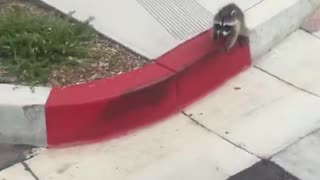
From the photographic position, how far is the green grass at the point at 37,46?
4.47 meters

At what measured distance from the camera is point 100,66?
4.63 meters

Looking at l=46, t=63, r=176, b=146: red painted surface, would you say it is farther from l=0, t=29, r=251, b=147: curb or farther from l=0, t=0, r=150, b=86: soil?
l=0, t=0, r=150, b=86: soil

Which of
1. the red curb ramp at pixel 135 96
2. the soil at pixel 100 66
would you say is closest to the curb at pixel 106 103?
the red curb ramp at pixel 135 96

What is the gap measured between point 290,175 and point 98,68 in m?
1.42

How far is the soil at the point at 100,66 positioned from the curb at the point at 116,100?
10cm

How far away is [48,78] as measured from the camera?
14.7 ft

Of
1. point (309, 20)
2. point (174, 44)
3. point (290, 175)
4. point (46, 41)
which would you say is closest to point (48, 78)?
point (46, 41)

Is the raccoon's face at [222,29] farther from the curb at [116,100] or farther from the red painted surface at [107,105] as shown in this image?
the red painted surface at [107,105]

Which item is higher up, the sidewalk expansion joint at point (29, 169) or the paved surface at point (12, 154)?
the paved surface at point (12, 154)

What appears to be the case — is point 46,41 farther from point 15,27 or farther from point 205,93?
point 205,93

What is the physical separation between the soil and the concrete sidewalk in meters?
0.44

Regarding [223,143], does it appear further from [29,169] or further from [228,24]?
[29,169]

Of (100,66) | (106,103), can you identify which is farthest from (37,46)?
(106,103)

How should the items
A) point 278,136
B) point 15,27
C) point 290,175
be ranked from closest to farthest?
1. point 290,175
2. point 278,136
3. point 15,27
